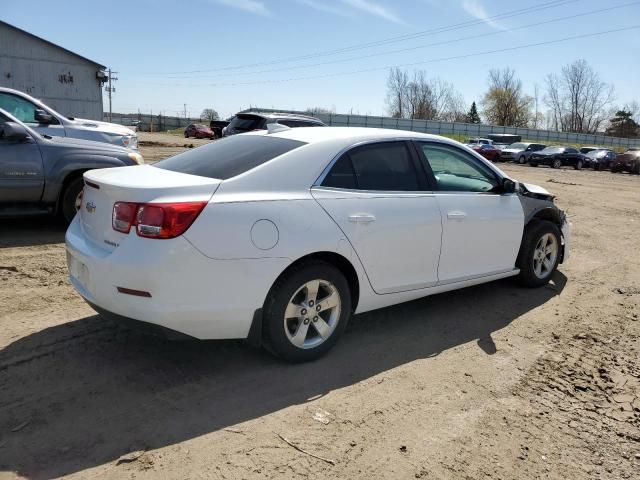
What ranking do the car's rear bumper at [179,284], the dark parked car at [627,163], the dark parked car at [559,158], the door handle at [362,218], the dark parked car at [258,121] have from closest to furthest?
the car's rear bumper at [179,284] < the door handle at [362,218] < the dark parked car at [258,121] < the dark parked car at [627,163] < the dark parked car at [559,158]

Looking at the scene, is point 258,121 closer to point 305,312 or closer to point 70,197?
point 70,197

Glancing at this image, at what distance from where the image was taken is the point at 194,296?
3148 mm

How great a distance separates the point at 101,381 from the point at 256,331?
1.01 meters

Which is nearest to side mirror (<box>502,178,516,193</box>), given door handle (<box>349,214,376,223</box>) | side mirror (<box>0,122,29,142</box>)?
door handle (<box>349,214,376,223</box>)

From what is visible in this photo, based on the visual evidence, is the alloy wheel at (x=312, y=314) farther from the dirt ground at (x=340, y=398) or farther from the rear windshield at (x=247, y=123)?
the rear windshield at (x=247, y=123)

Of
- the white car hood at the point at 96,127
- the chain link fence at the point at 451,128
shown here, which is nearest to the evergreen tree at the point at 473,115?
the chain link fence at the point at 451,128

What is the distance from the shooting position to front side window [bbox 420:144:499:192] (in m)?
4.60

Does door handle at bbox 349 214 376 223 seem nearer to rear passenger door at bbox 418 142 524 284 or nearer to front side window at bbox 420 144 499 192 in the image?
rear passenger door at bbox 418 142 524 284

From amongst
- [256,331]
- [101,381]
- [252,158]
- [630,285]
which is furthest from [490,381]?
[630,285]

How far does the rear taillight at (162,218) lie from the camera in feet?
10.2

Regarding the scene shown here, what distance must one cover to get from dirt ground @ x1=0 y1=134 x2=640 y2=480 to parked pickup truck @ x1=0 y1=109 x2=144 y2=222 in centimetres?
178

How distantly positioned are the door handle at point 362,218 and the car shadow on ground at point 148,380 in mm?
964

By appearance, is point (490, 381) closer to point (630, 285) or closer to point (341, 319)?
point (341, 319)

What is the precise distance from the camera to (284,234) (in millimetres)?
3379
